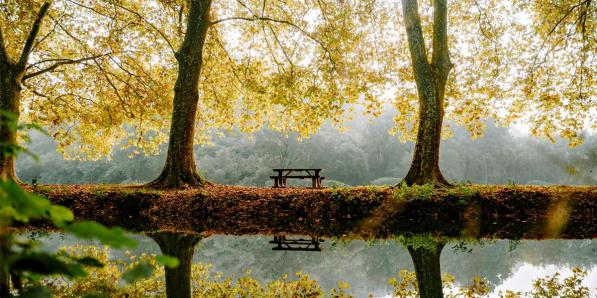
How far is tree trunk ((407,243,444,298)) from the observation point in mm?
4965

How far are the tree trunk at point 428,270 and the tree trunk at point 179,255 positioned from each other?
2967 mm

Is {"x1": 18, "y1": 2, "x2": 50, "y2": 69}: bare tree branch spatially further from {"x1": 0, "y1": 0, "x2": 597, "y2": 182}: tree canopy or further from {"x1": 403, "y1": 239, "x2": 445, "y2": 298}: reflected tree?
{"x1": 403, "y1": 239, "x2": 445, "y2": 298}: reflected tree

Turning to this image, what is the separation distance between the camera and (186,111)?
494 inches

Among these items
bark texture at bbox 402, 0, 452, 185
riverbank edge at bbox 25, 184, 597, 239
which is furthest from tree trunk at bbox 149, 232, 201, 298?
bark texture at bbox 402, 0, 452, 185

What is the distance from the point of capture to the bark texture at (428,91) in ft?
34.1

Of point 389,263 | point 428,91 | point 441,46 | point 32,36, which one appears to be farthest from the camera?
point 32,36

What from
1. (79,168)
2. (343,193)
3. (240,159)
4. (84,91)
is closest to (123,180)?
(79,168)

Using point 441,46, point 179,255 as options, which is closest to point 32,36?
point 179,255

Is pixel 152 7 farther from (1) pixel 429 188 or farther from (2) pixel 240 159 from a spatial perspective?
(2) pixel 240 159

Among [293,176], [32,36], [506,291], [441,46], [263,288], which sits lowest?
[263,288]

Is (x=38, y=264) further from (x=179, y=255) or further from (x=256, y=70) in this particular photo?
(x=256, y=70)

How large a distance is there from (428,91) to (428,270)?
6.39 meters

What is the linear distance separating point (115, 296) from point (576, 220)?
366 inches

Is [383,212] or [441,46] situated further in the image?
[441,46]
